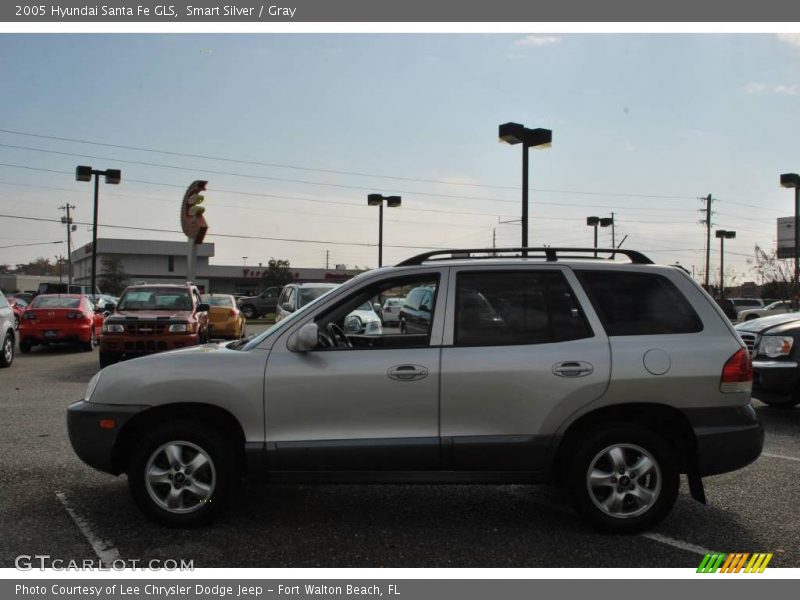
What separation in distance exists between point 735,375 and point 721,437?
0.41 m

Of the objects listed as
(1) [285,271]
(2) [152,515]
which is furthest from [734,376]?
(1) [285,271]

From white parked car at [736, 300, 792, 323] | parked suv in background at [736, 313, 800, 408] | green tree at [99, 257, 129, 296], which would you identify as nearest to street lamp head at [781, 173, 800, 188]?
white parked car at [736, 300, 792, 323]

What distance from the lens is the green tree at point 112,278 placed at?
66.8m

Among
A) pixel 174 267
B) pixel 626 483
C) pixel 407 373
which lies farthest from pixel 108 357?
pixel 174 267

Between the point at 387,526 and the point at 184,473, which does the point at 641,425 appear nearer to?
the point at 387,526

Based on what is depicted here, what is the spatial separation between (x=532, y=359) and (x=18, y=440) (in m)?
5.42

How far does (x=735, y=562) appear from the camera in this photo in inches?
154

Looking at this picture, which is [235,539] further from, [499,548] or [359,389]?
[499,548]

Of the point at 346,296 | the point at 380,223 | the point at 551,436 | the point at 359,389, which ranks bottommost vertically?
the point at 551,436

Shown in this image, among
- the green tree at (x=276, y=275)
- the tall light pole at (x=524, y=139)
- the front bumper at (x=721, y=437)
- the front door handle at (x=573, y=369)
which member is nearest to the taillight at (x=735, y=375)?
the front bumper at (x=721, y=437)

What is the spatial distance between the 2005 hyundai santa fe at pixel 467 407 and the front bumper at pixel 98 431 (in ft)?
0.04

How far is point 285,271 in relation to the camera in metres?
66.7

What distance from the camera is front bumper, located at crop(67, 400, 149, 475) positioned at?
4371 mm

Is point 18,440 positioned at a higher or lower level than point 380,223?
lower
